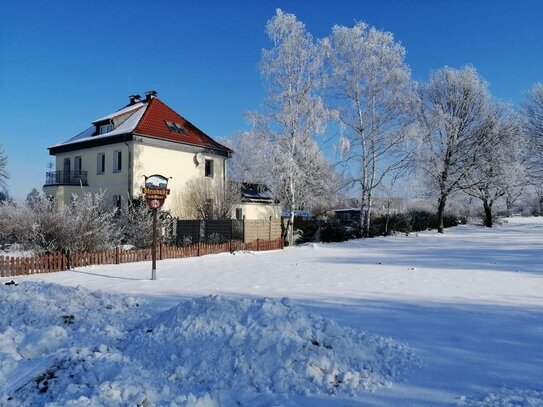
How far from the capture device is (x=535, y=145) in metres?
34.6

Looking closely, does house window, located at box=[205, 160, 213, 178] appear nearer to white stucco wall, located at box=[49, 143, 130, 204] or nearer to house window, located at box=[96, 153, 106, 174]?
white stucco wall, located at box=[49, 143, 130, 204]

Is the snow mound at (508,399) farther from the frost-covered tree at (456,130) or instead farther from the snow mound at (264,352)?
the frost-covered tree at (456,130)

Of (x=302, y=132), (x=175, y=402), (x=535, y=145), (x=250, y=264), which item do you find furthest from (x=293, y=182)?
(x=535, y=145)

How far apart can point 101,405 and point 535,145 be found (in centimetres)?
3967

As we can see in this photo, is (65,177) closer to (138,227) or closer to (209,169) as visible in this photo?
(209,169)

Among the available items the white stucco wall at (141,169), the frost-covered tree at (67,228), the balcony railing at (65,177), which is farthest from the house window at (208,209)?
the frost-covered tree at (67,228)

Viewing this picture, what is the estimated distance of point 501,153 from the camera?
32094 millimetres

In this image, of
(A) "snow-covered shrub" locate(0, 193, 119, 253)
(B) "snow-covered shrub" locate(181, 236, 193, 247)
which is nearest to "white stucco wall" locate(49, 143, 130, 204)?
(B) "snow-covered shrub" locate(181, 236, 193, 247)

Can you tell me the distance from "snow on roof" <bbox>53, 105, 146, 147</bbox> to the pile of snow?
20.2 meters

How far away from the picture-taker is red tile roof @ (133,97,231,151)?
25.2 metres

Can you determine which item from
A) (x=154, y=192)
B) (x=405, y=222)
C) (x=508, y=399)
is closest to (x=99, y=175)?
(x=154, y=192)

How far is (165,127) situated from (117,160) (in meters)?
3.78

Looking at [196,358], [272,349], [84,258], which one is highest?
[84,258]

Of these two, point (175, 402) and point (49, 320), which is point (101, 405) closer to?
point (175, 402)
